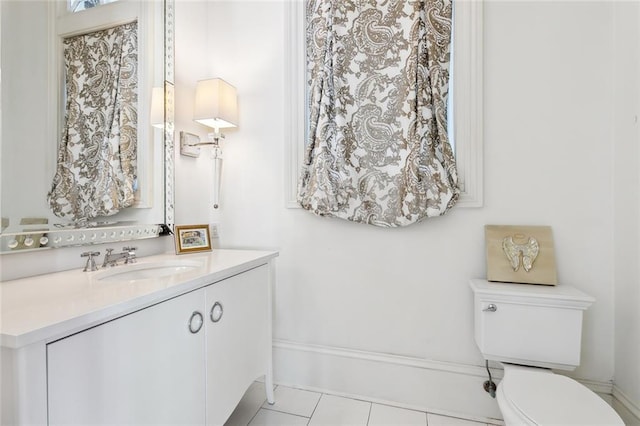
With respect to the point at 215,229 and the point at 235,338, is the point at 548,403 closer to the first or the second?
the point at 235,338

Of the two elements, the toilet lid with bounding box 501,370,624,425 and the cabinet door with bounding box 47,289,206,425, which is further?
the toilet lid with bounding box 501,370,624,425

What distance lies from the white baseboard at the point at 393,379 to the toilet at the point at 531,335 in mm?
274

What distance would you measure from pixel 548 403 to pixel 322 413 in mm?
998

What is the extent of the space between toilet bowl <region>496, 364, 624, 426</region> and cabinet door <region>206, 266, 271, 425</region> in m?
0.99

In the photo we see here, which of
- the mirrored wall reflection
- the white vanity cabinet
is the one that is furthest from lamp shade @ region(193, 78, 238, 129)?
→ the white vanity cabinet

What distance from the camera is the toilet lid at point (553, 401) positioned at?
0.88 metres

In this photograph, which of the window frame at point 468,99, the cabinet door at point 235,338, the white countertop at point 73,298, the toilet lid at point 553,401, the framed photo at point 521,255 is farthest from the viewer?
the window frame at point 468,99

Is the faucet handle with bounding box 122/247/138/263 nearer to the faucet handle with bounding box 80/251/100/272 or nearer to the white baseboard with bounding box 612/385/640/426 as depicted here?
the faucet handle with bounding box 80/251/100/272

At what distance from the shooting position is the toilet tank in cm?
120

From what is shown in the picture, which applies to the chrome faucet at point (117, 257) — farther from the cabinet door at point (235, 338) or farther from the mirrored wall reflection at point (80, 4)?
the mirrored wall reflection at point (80, 4)

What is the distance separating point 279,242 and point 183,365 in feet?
3.01

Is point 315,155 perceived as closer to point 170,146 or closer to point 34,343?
point 170,146

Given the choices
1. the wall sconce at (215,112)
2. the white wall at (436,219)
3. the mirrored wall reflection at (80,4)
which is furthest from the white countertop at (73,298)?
the mirrored wall reflection at (80,4)

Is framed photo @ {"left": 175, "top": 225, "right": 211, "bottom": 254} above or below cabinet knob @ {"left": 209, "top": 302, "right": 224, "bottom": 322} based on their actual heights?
above
